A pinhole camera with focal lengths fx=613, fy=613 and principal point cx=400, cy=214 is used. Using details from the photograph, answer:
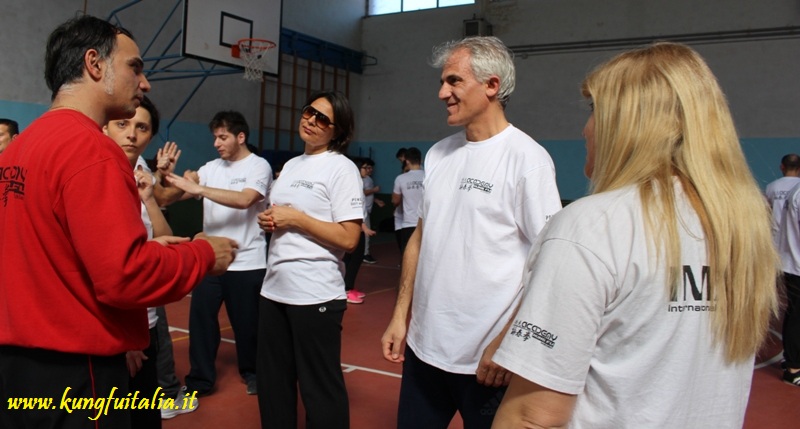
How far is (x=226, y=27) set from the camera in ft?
31.9

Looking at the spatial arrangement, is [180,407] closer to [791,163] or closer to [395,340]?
[395,340]

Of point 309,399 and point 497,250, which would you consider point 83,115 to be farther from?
point 309,399

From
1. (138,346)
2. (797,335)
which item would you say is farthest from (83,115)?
(797,335)

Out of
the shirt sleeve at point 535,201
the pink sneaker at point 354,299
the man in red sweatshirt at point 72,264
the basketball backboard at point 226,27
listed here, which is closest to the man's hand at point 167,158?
the man in red sweatshirt at point 72,264

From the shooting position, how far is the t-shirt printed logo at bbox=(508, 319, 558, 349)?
3.48ft

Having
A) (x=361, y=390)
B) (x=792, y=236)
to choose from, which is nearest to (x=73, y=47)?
(x=361, y=390)

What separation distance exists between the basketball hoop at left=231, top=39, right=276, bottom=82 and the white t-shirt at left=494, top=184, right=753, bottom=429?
939cm

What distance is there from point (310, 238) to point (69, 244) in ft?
4.40

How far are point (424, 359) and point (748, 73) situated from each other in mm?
12797

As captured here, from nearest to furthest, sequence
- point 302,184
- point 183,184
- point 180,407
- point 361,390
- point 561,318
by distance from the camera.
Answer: point 561,318
point 302,184
point 183,184
point 180,407
point 361,390

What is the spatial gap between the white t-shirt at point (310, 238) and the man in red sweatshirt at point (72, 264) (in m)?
1.10

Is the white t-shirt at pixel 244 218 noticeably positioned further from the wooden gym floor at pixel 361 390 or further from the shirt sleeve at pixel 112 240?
the shirt sleeve at pixel 112 240

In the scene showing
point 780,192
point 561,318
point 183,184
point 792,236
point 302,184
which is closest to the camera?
point 561,318

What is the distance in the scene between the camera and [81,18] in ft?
5.82
